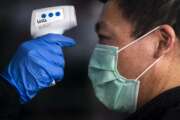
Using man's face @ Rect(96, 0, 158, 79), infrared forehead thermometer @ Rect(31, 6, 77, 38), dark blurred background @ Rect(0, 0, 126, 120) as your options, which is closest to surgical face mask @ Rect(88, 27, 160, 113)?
man's face @ Rect(96, 0, 158, 79)

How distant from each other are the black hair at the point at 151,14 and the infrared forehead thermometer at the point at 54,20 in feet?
0.62

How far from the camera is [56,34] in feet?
3.59

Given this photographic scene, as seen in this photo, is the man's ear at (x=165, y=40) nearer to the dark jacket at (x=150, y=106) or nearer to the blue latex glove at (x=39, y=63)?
the dark jacket at (x=150, y=106)

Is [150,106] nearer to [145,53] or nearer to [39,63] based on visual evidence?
[145,53]

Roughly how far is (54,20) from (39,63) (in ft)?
0.45

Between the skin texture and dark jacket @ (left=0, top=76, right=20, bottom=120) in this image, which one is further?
dark jacket @ (left=0, top=76, right=20, bottom=120)

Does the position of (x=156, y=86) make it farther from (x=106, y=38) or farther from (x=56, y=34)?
(x=56, y=34)

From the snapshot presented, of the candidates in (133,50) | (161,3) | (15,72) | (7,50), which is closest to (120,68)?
(133,50)

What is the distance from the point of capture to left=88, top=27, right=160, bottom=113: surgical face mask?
102 cm

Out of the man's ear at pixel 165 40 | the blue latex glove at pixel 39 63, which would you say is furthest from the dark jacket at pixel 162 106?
the blue latex glove at pixel 39 63

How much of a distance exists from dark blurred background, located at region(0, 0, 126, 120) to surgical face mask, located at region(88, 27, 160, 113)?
0.24 metres

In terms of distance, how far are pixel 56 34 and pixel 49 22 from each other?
0.15 ft

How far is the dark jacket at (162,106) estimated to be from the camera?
87 cm

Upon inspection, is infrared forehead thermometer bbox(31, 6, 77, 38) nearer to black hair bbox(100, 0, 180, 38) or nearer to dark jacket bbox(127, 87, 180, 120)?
black hair bbox(100, 0, 180, 38)
